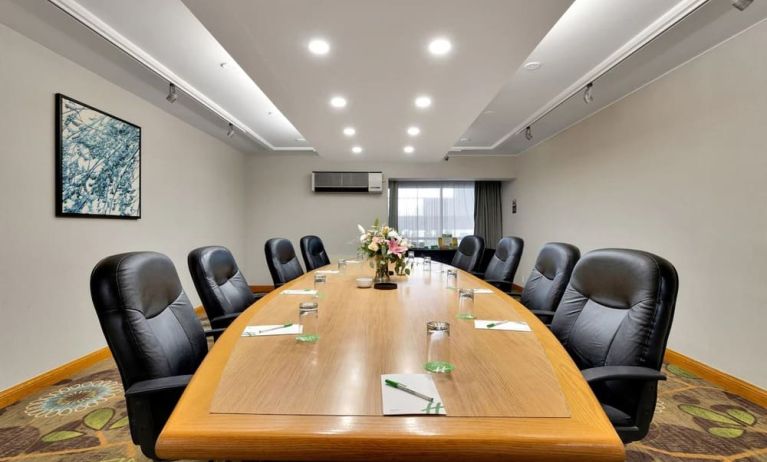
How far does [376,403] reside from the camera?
2.64ft

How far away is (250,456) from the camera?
67 centimetres

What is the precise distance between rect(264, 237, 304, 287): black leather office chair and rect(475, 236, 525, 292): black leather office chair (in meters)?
1.81

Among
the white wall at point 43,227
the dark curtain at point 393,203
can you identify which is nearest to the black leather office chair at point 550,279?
the white wall at point 43,227

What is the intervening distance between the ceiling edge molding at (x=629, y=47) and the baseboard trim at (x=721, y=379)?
99.0 inches

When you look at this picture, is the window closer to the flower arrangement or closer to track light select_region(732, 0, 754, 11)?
the flower arrangement

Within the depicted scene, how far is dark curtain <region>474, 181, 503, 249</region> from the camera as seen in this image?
7.17 metres

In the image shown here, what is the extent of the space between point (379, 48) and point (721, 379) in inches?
136

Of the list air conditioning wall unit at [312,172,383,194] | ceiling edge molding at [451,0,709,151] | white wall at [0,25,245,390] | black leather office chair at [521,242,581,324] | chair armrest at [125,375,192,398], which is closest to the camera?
chair armrest at [125,375,192,398]

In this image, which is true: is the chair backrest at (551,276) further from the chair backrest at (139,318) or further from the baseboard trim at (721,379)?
the chair backrest at (139,318)

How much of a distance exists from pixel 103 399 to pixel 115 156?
2165 mm

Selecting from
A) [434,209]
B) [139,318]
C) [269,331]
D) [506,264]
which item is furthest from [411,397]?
[434,209]

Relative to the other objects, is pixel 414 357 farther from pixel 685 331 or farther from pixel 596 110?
pixel 596 110

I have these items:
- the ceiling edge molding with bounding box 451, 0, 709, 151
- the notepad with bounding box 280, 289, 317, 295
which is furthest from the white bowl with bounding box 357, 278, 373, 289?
the ceiling edge molding with bounding box 451, 0, 709, 151

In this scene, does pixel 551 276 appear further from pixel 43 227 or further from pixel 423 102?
pixel 43 227
